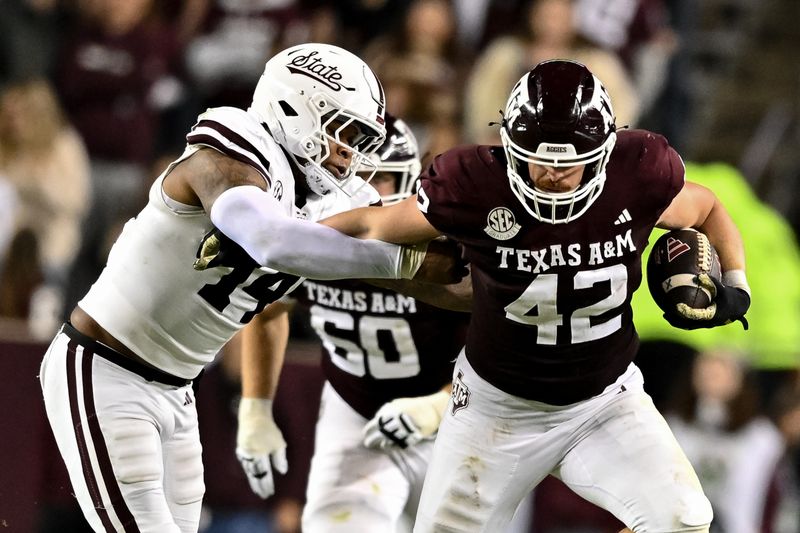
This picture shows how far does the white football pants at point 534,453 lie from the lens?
3.91 metres

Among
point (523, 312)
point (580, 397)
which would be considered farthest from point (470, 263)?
point (580, 397)

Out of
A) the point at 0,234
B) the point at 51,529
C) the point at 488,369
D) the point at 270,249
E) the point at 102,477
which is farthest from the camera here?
the point at 0,234

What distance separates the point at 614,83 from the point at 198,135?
4.29m

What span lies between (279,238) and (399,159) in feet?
4.22

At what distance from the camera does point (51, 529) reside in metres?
5.96

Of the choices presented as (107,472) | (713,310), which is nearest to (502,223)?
(713,310)

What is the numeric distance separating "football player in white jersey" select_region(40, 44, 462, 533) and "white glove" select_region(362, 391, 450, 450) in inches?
28.9

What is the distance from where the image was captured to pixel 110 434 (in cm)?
381

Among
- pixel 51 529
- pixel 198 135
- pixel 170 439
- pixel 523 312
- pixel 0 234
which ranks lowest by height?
pixel 51 529

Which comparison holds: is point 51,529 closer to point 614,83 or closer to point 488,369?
point 488,369

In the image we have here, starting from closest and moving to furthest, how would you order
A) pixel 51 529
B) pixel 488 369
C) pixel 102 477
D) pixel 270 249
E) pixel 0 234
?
pixel 270 249 < pixel 102 477 < pixel 488 369 < pixel 51 529 < pixel 0 234

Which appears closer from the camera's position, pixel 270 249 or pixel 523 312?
pixel 270 249

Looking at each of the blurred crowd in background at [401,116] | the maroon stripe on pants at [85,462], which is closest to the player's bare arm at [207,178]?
the maroon stripe on pants at [85,462]

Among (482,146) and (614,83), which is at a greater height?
(482,146)
